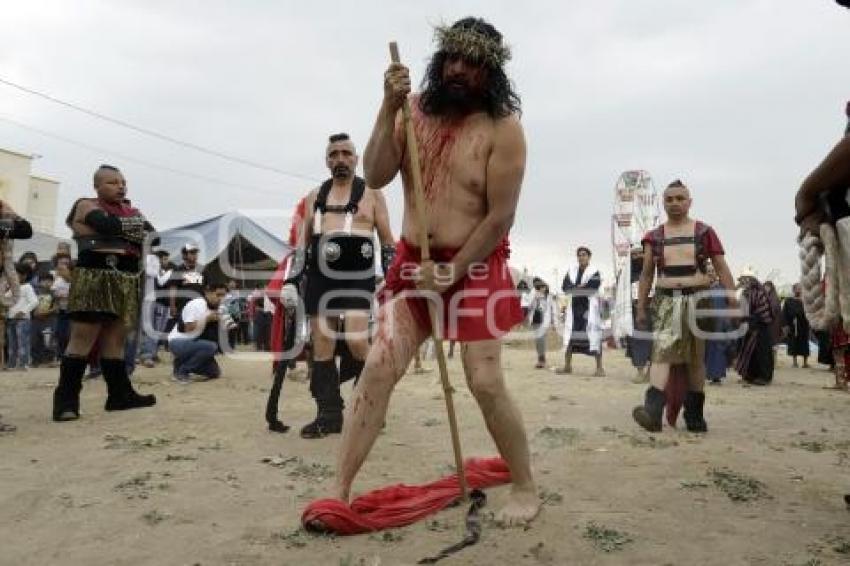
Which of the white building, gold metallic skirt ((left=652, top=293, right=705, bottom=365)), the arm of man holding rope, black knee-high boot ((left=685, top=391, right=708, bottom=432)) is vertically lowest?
black knee-high boot ((left=685, top=391, right=708, bottom=432))

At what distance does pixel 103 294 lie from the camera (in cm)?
516

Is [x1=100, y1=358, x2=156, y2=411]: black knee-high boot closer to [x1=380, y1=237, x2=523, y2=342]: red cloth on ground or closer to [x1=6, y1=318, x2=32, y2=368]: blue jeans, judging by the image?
[x1=380, y1=237, x2=523, y2=342]: red cloth on ground

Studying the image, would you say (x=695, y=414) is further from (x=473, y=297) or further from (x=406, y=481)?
(x=473, y=297)

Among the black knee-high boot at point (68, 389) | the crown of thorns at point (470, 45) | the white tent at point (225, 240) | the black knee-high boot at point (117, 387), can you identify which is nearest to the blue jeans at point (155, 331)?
the white tent at point (225, 240)

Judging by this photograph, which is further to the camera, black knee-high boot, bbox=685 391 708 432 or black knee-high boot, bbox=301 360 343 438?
black knee-high boot, bbox=685 391 708 432

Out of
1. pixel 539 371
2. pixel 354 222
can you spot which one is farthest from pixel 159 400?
pixel 539 371

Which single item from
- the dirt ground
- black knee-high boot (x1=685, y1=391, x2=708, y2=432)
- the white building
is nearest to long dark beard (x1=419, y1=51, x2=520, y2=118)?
the dirt ground

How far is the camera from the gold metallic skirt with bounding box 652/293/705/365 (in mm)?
5363

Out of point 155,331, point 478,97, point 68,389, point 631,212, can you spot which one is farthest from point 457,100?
point 631,212

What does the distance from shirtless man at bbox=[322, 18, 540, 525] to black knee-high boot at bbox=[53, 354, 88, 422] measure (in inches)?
129

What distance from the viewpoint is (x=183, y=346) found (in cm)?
838

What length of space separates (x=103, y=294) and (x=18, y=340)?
20.2ft

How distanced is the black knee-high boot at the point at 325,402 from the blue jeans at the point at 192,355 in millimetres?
4128

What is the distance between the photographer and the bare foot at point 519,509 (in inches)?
106
